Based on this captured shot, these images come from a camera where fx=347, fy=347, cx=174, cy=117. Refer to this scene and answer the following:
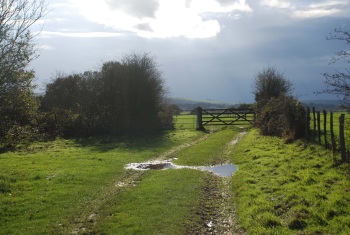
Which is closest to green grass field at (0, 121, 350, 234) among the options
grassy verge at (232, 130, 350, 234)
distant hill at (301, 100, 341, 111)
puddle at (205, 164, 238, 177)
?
grassy verge at (232, 130, 350, 234)

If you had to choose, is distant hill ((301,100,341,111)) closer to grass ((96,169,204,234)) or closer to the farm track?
the farm track

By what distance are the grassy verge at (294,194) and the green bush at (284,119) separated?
253 inches

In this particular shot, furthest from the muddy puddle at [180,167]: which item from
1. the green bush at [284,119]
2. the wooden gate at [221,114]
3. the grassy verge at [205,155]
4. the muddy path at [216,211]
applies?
the wooden gate at [221,114]

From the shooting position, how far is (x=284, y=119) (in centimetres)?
2970

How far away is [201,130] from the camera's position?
145ft

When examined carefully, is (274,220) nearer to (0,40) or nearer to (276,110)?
(0,40)

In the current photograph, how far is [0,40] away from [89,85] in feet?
97.3

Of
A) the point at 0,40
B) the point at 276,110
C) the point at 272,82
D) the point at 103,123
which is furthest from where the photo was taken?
the point at 272,82

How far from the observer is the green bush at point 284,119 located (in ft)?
86.4

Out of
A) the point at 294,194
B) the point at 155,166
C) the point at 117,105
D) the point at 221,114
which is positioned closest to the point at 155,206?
the point at 294,194

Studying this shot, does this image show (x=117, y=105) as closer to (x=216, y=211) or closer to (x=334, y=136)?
(x=334, y=136)

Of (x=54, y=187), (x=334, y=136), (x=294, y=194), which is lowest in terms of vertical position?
(x=54, y=187)

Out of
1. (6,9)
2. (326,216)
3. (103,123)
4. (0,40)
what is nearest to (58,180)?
(0,40)

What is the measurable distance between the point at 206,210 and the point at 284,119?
64.6 ft
